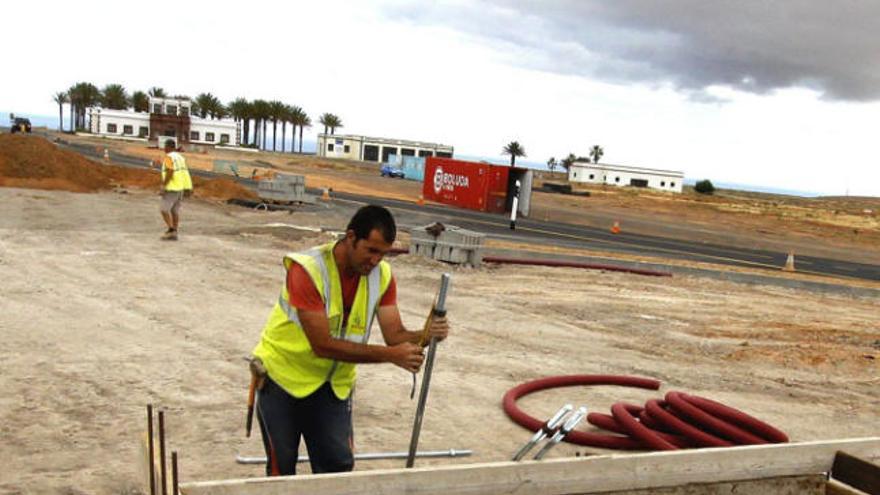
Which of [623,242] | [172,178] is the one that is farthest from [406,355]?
[623,242]

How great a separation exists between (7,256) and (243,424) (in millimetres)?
8318

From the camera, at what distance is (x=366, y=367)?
25.7ft

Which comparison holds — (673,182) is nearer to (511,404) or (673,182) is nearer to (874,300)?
(874,300)

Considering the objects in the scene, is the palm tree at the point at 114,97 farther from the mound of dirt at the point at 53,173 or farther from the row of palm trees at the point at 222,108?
the mound of dirt at the point at 53,173

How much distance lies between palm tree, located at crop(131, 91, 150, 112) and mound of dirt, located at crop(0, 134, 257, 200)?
100178mm

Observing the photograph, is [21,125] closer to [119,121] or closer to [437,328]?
[119,121]

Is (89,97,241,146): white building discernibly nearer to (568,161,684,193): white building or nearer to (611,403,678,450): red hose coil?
(568,161,684,193): white building

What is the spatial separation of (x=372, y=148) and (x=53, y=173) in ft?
275

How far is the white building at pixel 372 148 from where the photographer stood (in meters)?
106

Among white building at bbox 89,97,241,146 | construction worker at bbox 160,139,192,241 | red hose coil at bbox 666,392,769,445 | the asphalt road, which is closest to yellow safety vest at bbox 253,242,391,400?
red hose coil at bbox 666,392,769,445

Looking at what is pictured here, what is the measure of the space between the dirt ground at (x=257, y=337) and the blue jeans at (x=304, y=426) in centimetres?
154

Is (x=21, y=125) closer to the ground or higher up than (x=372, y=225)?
closer to the ground

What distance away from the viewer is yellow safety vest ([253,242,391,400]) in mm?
3588

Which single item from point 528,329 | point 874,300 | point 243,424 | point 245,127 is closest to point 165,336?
point 243,424
